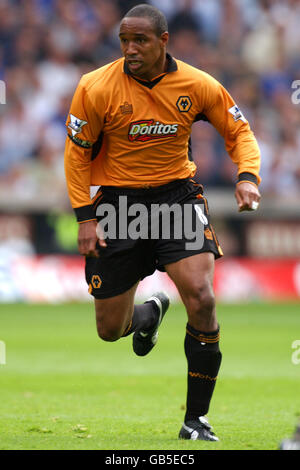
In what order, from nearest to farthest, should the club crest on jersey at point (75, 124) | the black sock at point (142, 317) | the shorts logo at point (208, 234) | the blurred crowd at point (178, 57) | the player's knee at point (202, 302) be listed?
the player's knee at point (202, 302)
the shorts logo at point (208, 234)
the club crest on jersey at point (75, 124)
the black sock at point (142, 317)
the blurred crowd at point (178, 57)

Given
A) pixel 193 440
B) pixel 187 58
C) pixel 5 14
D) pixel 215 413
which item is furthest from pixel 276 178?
pixel 193 440

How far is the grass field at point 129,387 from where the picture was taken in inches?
228

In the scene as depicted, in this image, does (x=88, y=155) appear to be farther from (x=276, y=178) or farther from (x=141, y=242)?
(x=276, y=178)

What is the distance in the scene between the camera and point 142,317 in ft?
23.5

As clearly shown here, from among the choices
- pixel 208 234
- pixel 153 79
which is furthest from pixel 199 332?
pixel 153 79

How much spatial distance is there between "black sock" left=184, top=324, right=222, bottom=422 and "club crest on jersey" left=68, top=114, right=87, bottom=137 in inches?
60.0

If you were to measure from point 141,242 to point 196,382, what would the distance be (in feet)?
3.50

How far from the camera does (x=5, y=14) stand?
19.8 meters

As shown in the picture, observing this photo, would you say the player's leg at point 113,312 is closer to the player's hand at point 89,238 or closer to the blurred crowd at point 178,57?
the player's hand at point 89,238

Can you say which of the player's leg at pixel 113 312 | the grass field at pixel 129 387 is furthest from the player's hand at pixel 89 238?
the grass field at pixel 129 387

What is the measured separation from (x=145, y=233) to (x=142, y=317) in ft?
3.62

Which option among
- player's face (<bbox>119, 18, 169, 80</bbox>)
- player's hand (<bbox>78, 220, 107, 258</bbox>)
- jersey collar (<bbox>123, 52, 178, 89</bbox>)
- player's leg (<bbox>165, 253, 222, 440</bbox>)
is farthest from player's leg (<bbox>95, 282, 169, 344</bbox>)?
player's face (<bbox>119, 18, 169, 80</bbox>)

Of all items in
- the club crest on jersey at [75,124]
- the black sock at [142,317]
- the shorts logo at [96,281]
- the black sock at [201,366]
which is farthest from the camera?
the black sock at [142,317]

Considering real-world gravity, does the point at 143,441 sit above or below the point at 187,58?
below
